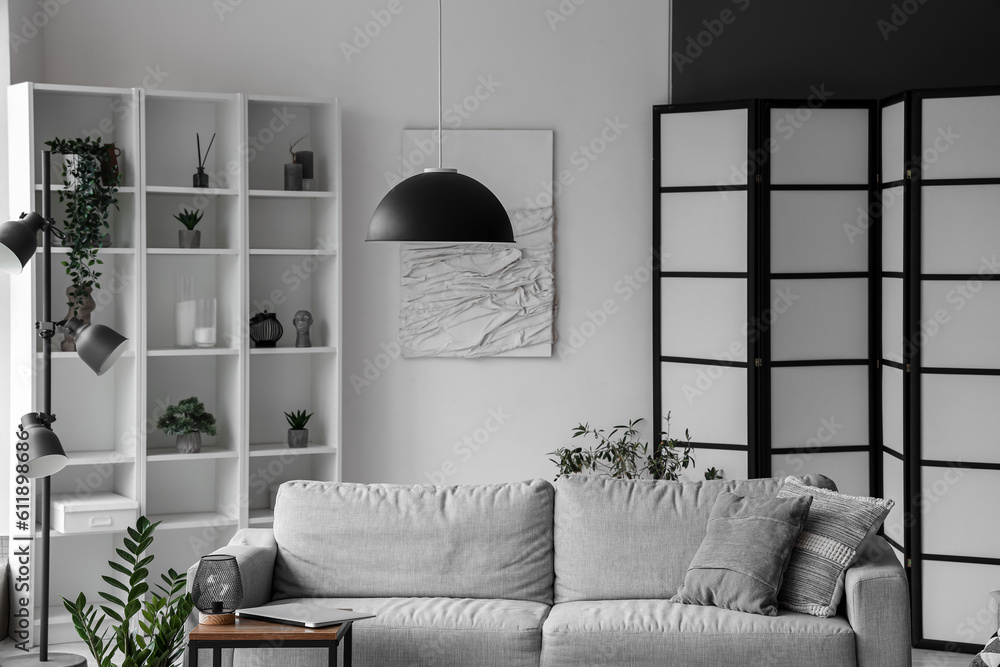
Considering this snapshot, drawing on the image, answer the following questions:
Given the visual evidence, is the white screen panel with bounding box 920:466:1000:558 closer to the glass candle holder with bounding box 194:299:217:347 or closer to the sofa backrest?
the sofa backrest

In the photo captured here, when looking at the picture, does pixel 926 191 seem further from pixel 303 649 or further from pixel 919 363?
pixel 303 649

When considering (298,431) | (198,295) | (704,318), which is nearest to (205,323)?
(198,295)

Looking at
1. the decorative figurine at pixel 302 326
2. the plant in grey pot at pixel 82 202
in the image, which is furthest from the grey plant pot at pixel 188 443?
the plant in grey pot at pixel 82 202

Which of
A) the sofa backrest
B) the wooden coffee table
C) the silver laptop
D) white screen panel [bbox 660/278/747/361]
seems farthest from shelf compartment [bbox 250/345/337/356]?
the wooden coffee table

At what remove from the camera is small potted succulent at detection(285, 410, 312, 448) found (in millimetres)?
4773

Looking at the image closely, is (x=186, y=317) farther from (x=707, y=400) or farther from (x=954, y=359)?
(x=954, y=359)

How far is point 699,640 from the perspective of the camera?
311 cm

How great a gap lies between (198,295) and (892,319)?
3356 millimetres

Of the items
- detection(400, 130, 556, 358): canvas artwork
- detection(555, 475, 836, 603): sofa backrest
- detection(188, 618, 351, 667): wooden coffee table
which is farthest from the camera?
detection(400, 130, 556, 358): canvas artwork

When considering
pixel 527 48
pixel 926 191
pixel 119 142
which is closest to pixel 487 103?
pixel 527 48

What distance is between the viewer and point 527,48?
16.9 feet

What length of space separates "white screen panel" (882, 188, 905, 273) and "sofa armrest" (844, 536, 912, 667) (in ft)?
5.91

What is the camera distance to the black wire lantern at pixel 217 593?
9.51 feet

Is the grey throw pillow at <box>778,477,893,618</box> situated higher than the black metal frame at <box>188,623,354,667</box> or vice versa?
the grey throw pillow at <box>778,477,893,618</box>
